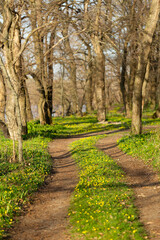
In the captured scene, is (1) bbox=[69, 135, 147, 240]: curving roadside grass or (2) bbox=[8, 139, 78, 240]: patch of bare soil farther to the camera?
(2) bbox=[8, 139, 78, 240]: patch of bare soil

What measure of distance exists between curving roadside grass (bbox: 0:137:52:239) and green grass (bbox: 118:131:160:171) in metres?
3.97

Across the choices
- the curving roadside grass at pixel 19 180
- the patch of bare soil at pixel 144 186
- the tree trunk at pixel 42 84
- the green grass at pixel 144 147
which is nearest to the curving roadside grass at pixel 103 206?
the patch of bare soil at pixel 144 186

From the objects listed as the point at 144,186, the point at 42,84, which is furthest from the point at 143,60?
the point at 42,84

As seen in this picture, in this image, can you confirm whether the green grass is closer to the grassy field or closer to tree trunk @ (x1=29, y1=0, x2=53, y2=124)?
the grassy field

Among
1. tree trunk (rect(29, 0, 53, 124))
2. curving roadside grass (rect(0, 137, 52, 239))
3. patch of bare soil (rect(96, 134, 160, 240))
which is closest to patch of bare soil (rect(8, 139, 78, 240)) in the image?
curving roadside grass (rect(0, 137, 52, 239))

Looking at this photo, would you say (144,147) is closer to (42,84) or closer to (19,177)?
(19,177)

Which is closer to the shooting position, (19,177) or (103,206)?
(103,206)

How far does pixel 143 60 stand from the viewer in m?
14.0

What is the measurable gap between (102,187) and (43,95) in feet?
50.3

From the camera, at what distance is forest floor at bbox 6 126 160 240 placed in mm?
5977

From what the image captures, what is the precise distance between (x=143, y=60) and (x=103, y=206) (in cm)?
944

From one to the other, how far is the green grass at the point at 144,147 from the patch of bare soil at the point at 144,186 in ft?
0.86

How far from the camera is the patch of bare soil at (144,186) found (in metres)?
5.93

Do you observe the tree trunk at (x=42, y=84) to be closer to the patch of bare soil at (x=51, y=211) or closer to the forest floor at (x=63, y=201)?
the forest floor at (x=63, y=201)
